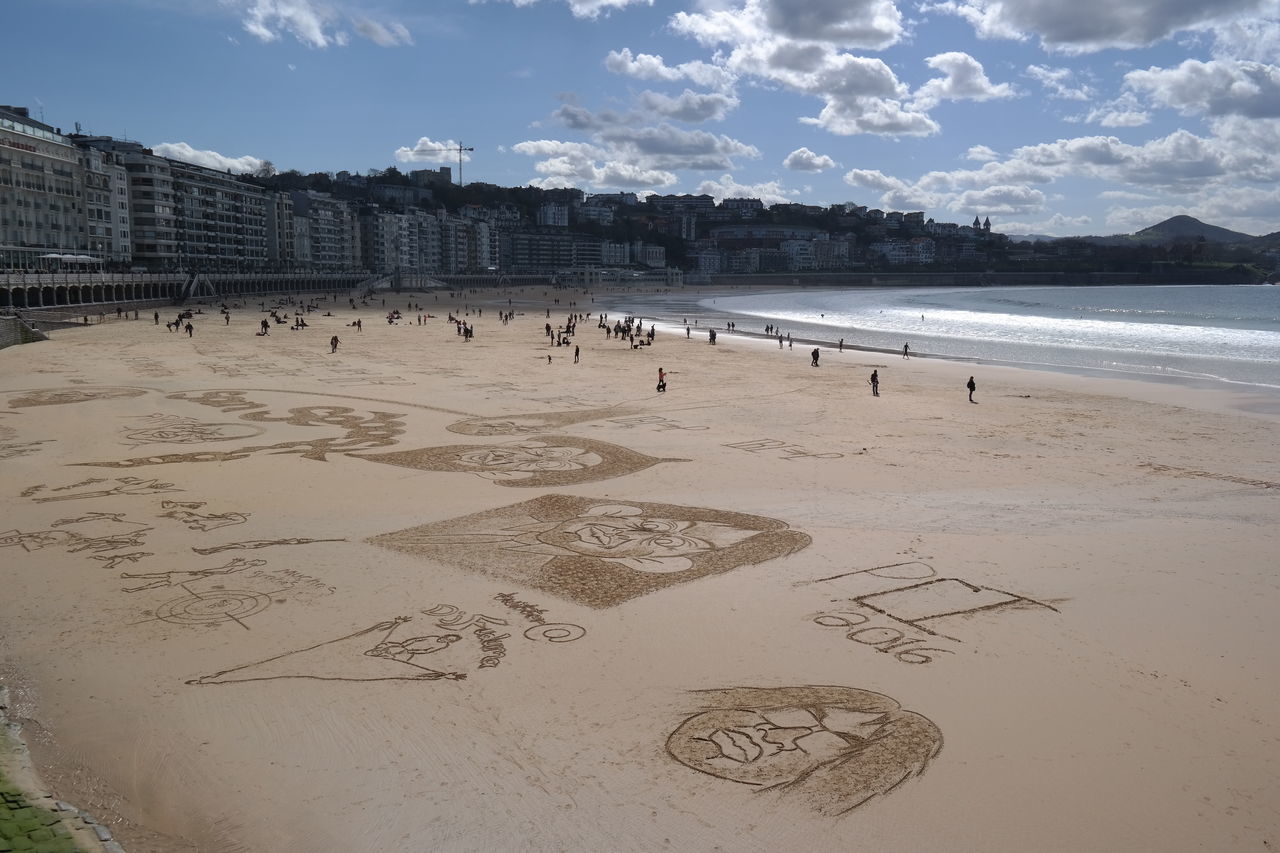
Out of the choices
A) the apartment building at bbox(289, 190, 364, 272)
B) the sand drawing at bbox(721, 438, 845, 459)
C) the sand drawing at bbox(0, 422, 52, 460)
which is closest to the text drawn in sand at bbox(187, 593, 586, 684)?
the sand drawing at bbox(721, 438, 845, 459)

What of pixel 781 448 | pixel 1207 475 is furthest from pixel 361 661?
pixel 1207 475

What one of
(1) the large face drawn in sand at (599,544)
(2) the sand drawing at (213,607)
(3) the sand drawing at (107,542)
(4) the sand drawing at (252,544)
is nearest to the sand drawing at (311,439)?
(3) the sand drawing at (107,542)

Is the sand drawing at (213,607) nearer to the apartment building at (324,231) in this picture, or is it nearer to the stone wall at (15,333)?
the stone wall at (15,333)

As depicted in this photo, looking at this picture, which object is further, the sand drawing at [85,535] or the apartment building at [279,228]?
the apartment building at [279,228]

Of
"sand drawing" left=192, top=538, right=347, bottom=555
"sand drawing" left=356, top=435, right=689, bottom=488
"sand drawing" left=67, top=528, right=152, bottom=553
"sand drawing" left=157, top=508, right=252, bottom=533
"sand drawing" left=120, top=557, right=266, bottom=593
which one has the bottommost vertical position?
"sand drawing" left=120, top=557, right=266, bottom=593

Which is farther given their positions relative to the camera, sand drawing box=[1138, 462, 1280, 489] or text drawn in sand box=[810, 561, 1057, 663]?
sand drawing box=[1138, 462, 1280, 489]

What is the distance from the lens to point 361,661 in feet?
28.6

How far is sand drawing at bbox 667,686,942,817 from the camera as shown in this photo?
22.1ft

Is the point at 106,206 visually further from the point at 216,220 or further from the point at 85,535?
the point at 85,535

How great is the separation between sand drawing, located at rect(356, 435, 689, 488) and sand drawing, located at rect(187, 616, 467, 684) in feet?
22.3

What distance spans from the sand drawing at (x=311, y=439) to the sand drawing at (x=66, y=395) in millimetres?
1646

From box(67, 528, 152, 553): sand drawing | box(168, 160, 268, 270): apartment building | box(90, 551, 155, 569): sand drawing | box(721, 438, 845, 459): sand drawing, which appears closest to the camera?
box(90, 551, 155, 569): sand drawing

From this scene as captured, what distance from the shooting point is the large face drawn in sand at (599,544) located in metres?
11.2

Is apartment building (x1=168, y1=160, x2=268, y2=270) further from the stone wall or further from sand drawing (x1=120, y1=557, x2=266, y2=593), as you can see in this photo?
sand drawing (x1=120, y1=557, x2=266, y2=593)
